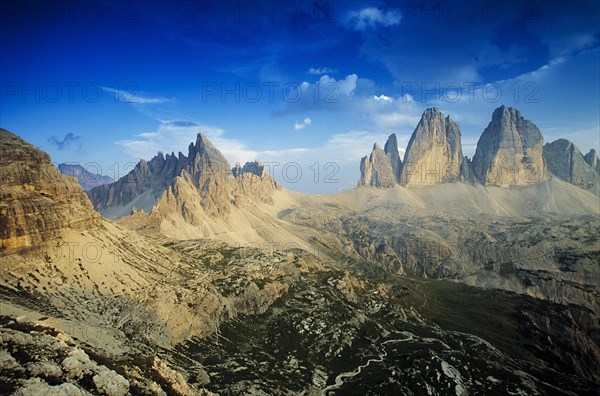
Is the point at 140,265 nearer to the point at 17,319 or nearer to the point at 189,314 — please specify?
the point at 189,314

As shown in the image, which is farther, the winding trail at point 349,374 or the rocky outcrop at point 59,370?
the winding trail at point 349,374

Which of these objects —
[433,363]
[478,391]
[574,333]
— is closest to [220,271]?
[433,363]

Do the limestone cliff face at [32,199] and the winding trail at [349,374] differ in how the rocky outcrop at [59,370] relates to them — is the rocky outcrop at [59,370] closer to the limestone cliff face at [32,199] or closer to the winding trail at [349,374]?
the limestone cliff face at [32,199]

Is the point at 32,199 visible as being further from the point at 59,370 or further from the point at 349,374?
the point at 349,374

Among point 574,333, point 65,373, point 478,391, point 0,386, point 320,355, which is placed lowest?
point 574,333

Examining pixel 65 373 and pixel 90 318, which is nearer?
pixel 65 373

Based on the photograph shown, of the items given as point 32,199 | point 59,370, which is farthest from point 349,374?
point 32,199

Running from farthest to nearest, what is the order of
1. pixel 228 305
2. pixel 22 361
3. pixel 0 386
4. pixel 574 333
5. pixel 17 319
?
1. pixel 574 333
2. pixel 228 305
3. pixel 17 319
4. pixel 22 361
5. pixel 0 386

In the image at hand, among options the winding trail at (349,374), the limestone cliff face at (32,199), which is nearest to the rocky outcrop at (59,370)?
the limestone cliff face at (32,199)
